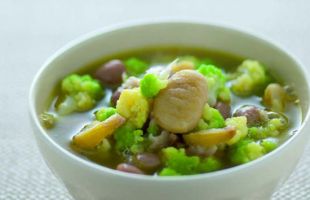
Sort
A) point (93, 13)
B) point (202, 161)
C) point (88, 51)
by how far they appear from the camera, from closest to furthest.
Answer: point (202, 161) < point (88, 51) < point (93, 13)

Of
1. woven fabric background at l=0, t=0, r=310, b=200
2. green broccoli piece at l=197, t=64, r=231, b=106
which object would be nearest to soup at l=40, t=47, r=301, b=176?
green broccoli piece at l=197, t=64, r=231, b=106

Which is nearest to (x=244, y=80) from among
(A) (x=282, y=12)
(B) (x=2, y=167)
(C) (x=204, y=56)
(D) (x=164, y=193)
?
(C) (x=204, y=56)

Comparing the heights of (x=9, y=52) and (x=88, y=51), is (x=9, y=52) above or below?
below

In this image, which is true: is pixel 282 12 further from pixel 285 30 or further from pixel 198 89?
pixel 198 89

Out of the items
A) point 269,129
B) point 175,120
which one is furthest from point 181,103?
point 269,129

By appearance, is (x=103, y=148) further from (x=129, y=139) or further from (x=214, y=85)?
(x=214, y=85)

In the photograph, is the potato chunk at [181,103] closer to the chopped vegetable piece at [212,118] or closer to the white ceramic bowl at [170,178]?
the chopped vegetable piece at [212,118]

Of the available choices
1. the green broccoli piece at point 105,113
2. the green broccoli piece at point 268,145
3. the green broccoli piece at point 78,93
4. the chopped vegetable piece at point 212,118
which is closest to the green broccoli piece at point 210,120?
the chopped vegetable piece at point 212,118
